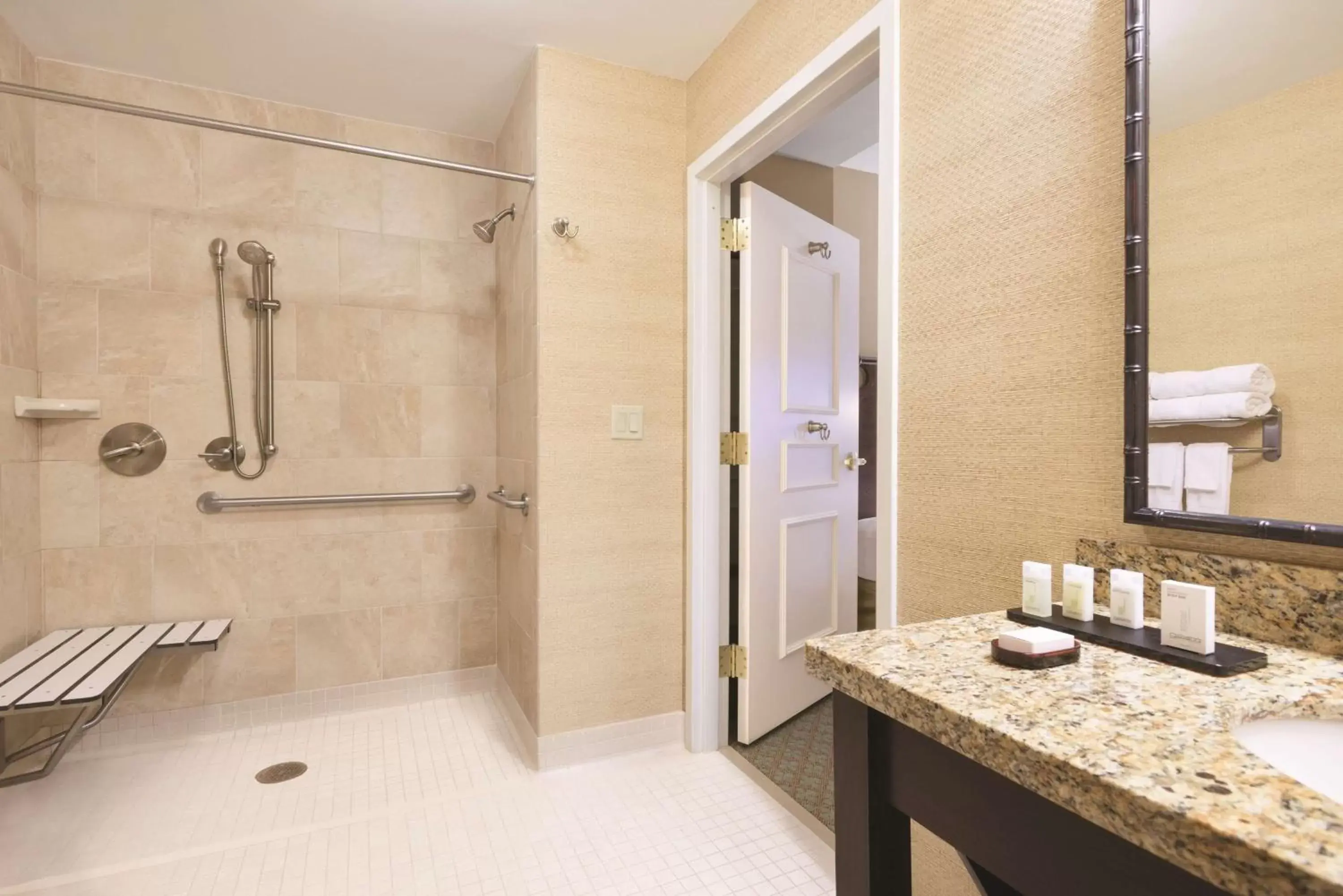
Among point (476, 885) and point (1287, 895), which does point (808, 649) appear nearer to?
point (1287, 895)

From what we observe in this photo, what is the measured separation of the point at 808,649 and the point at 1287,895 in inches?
17.5

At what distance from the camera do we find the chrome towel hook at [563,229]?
204 cm

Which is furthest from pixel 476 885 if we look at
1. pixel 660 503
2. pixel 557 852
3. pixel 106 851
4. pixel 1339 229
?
pixel 1339 229

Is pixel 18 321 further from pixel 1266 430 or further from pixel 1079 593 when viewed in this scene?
pixel 1266 430

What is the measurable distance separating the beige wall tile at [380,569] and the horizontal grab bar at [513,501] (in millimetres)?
440

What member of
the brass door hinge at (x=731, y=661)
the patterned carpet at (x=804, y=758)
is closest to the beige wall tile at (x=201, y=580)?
the brass door hinge at (x=731, y=661)

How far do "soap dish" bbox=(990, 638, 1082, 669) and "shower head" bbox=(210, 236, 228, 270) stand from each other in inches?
104

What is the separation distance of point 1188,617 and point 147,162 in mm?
3086

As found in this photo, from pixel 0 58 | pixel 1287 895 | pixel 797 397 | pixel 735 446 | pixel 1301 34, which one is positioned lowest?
pixel 1287 895

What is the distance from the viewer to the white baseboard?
210cm

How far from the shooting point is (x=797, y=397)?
2.40 meters

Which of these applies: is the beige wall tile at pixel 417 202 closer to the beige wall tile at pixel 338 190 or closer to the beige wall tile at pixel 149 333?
the beige wall tile at pixel 338 190

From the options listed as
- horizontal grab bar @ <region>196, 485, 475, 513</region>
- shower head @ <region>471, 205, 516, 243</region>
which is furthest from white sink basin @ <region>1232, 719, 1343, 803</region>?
horizontal grab bar @ <region>196, 485, 475, 513</region>

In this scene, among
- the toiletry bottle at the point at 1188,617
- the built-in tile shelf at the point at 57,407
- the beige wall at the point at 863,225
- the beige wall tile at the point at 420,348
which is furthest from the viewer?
the beige wall at the point at 863,225
